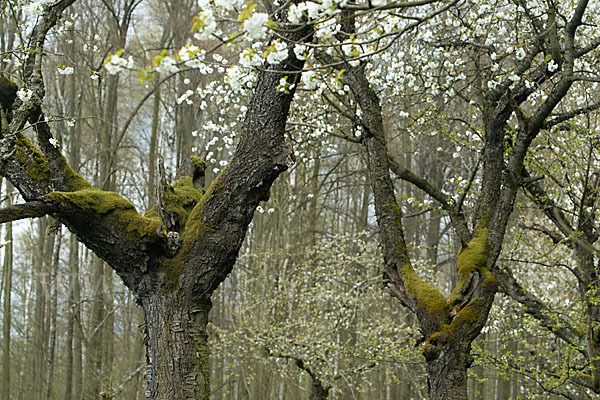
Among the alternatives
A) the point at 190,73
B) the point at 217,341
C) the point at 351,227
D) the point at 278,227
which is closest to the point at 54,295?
the point at 217,341

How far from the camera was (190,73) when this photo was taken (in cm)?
1314

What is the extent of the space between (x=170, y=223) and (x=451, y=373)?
7.96 ft

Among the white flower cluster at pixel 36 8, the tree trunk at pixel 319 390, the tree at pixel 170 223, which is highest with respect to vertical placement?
the white flower cluster at pixel 36 8

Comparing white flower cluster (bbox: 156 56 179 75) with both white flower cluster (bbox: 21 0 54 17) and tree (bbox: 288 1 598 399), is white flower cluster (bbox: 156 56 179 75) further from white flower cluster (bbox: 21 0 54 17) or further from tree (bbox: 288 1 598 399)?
tree (bbox: 288 1 598 399)

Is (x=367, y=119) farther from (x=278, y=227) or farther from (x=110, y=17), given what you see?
(x=110, y=17)

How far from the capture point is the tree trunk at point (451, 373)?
4379 mm

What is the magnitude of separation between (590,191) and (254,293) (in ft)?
24.6

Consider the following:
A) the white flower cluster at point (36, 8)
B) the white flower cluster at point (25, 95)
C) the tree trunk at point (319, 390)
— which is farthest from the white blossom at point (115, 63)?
the tree trunk at point (319, 390)

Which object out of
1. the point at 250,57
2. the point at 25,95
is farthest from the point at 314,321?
the point at 250,57

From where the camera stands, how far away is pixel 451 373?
4.39 m

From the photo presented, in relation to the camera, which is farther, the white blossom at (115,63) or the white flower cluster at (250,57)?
the white flower cluster at (250,57)

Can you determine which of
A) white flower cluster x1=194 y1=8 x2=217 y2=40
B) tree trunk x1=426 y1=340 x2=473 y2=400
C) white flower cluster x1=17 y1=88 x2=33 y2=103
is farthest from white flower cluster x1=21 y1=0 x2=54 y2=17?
tree trunk x1=426 y1=340 x2=473 y2=400

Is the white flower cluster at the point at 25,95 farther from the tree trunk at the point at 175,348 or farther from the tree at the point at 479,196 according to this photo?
the tree at the point at 479,196

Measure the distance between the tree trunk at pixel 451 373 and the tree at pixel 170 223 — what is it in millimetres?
1797
